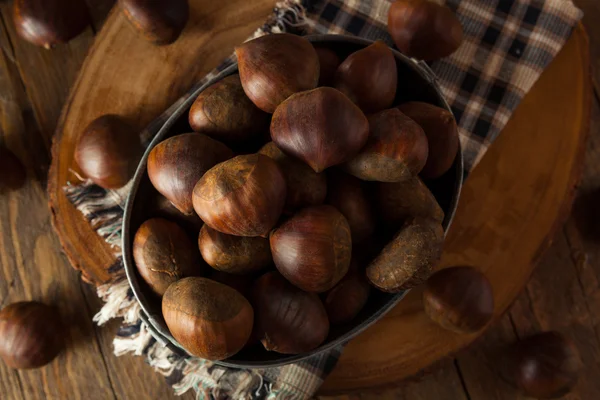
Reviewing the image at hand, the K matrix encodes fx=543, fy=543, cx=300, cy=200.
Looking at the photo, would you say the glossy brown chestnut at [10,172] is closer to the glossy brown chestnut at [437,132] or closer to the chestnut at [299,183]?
the chestnut at [299,183]

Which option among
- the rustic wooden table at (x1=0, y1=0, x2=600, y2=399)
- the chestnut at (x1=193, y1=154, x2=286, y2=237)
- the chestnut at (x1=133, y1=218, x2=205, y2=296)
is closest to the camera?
the chestnut at (x1=193, y1=154, x2=286, y2=237)

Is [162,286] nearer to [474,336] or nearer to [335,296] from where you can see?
[335,296]

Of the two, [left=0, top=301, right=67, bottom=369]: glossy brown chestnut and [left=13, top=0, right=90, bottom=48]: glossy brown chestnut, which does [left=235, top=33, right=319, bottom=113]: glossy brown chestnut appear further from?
[left=0, top=301, right=67, bottom=369]: glossy brown chestnut

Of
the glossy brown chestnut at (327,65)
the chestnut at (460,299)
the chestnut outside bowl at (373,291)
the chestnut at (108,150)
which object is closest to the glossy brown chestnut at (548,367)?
the chestnut at (460,299)

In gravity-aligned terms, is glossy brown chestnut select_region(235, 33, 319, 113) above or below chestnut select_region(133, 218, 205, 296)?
above

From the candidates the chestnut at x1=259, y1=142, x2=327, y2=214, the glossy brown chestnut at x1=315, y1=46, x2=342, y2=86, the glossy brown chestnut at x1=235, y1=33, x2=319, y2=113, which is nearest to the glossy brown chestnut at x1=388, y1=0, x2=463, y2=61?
the glossy brown chestnut at x1=315, y1=46, x2=342, y2=86

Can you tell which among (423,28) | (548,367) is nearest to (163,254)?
(423,28)

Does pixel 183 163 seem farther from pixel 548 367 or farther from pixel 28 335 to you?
pixel 548 367
